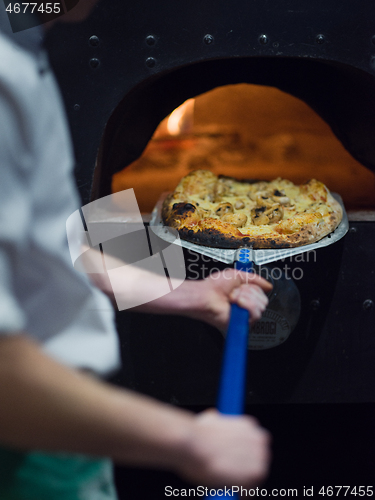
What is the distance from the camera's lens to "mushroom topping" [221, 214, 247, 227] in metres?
1.11

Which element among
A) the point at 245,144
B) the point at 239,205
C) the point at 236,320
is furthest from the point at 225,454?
the point at 245,144

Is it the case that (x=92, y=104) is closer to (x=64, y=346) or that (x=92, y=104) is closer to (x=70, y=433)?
(x=64, y=346)

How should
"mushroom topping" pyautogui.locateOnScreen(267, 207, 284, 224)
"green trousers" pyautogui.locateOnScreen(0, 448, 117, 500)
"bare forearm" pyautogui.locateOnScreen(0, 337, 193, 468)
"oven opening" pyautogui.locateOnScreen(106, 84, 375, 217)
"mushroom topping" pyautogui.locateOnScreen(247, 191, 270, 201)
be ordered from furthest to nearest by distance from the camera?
"oven opening" pyautogui.locateOnScreen(106, 84, 375, 217)
"mushroom topping" pyautogui.locateOnScreen(247, 191, 270, 201)
"mushroom topping" pyautogui.locateOnScreen(267, 207, 284, 224)
"green trousers" pyautogui.locateOnScreen(0, 448, 117, 500)
"bare forearm" pyautogui.locateOnScreen(0, 337, 193, 468)

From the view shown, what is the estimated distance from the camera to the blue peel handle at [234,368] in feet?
1.56

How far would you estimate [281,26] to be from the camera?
1.04 m

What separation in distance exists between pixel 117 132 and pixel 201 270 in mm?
497

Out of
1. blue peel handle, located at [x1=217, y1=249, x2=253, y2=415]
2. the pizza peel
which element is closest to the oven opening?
the pizza peel

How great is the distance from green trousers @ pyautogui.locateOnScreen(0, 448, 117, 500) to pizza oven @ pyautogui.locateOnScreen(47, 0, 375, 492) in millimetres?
570

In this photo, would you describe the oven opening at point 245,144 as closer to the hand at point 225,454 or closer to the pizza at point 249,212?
the pizza at point 249,212

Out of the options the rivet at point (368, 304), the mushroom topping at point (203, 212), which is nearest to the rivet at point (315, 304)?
the rivet at point (368, 304)

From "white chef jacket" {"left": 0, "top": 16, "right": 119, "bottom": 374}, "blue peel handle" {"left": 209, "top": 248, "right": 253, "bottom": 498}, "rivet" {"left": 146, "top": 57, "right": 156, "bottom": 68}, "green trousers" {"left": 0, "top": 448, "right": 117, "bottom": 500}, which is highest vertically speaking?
"rivet" {"left": 146, "top": 57, "right": 156, "bottom": 68}

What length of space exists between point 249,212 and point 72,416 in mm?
887

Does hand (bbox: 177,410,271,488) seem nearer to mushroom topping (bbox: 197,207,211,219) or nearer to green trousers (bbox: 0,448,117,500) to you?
green trousers (bbox: 0,448,117,500)

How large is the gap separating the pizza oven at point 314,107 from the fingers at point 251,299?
377mm
